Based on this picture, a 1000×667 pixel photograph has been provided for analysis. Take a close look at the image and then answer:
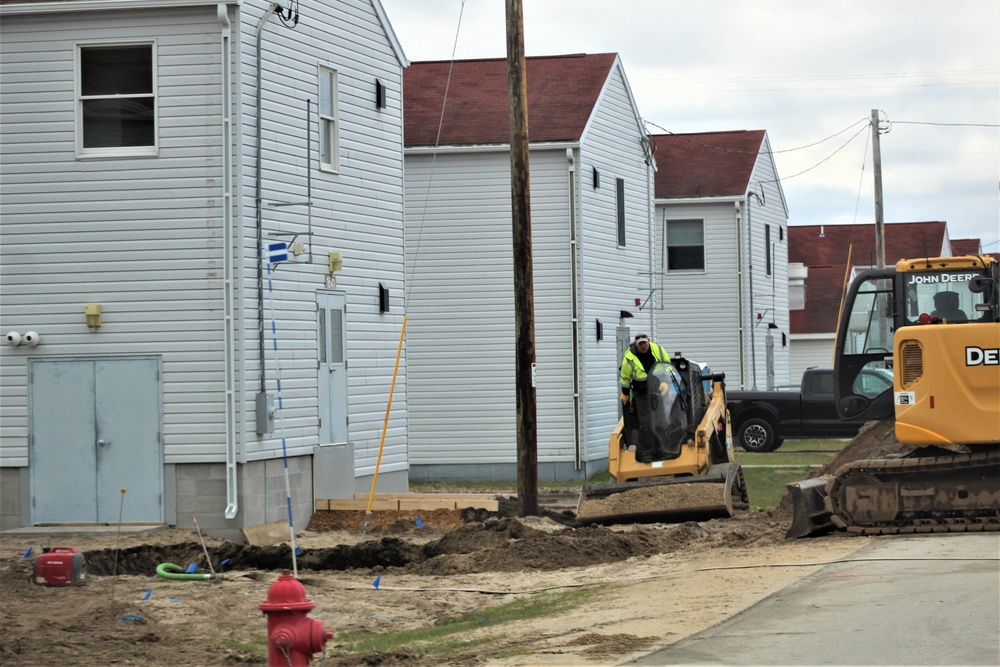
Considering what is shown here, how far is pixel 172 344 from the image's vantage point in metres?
18.3

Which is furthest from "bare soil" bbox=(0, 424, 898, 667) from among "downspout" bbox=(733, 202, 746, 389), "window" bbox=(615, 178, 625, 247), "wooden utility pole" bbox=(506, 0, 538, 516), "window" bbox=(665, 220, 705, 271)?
"window" bbox=(665, 220, 705, 271)

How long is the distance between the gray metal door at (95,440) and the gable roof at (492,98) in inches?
453

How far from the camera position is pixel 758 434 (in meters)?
33.2

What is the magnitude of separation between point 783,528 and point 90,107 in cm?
1078

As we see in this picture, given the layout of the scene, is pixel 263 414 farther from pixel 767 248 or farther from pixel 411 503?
pixel 767 248

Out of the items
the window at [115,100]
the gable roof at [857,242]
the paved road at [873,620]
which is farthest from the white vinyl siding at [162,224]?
the gable roof at [857,242]

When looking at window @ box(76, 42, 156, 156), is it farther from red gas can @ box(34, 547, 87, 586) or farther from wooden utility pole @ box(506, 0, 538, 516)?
red gas can @ box(34, 547, 87, 586)

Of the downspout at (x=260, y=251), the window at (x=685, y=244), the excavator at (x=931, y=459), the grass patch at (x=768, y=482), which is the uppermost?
the window at (x=685, y=244)

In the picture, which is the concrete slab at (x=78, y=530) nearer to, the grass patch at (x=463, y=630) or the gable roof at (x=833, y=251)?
the grass patch at (x=463, y=630)

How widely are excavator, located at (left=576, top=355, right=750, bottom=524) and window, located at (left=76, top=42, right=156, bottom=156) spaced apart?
7.61 meters

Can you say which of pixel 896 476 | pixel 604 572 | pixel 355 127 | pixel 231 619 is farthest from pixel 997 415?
pixel 355 127

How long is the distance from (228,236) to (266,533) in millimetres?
3987

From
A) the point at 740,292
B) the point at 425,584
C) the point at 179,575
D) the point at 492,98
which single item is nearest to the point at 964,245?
the point at 740,292

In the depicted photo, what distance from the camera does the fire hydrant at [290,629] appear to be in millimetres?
7703
